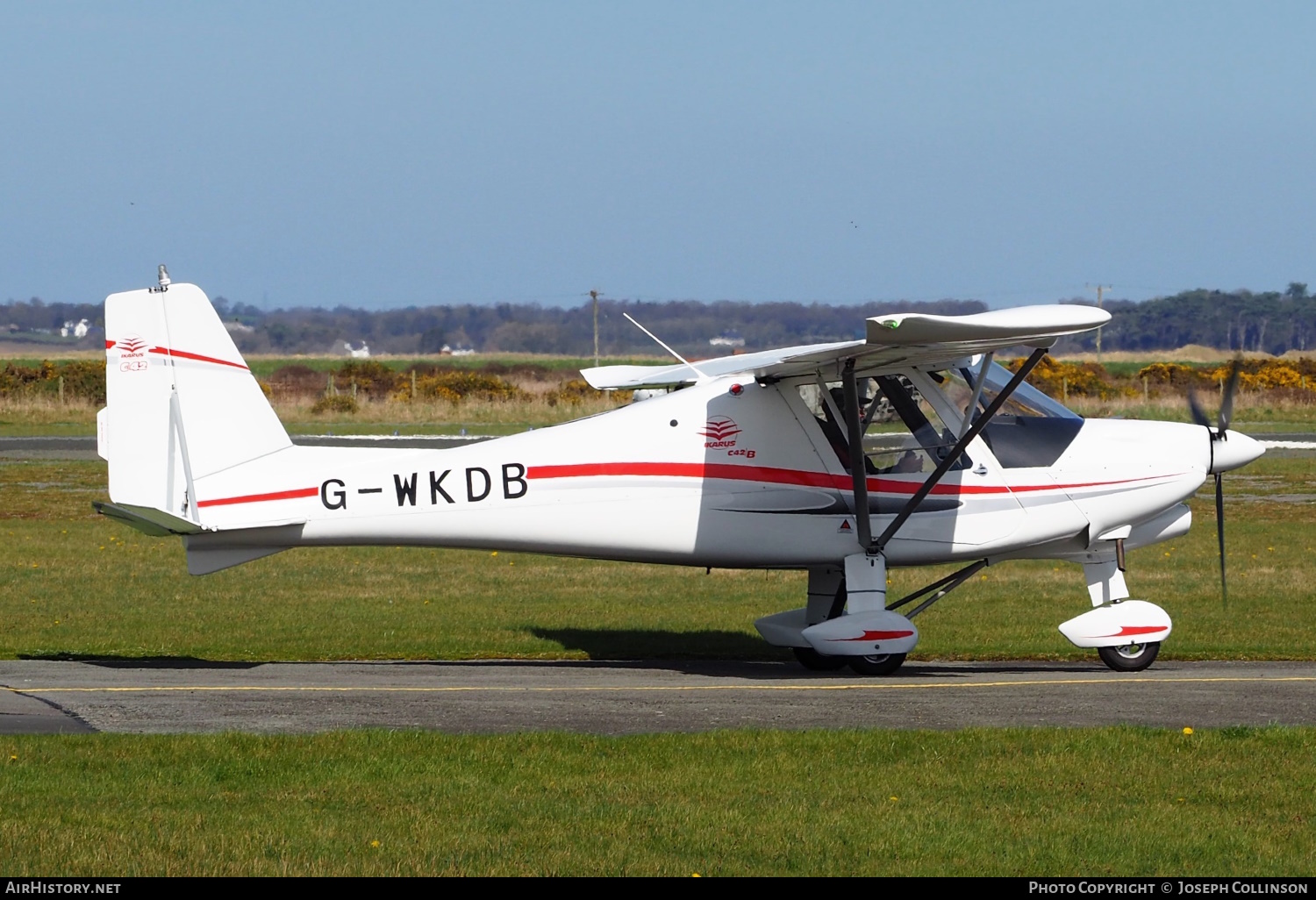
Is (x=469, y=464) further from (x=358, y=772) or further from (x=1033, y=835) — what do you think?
(x=1033, y=835)

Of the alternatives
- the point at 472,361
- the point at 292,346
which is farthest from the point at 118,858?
the point at 472,361

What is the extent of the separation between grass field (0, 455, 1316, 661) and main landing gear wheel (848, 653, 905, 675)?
1709 mm

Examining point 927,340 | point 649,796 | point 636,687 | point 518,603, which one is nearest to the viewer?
point 649,796

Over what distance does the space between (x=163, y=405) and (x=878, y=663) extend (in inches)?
240

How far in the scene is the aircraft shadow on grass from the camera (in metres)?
13.3

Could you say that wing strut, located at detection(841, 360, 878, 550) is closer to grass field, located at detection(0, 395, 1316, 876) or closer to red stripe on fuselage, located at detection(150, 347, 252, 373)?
grass field, located at detection(0, 395, 1316, 876)

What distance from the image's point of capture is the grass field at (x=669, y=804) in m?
6.66

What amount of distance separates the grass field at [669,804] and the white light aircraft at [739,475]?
10.6 ft

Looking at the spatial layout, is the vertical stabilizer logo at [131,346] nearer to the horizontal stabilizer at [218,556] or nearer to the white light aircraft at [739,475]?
the white light aircraft at [739,475]

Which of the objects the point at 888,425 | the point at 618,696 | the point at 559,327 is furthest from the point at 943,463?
the point at 559,327

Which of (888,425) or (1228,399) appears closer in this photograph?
(888,425)

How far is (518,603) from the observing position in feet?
59.4

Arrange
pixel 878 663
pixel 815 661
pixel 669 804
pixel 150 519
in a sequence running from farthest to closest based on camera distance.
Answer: pixel 815 661, pixel 878 663, pixel 150 519, pixel 669 804

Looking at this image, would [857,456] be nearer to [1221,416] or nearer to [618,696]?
[618,696]
